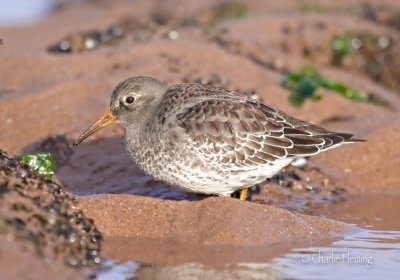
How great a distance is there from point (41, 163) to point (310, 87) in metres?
5.14

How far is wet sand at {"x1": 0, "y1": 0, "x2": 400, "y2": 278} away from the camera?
8773 millimetres

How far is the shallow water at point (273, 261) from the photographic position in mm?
7793

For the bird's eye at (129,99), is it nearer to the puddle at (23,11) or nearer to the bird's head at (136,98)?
the bird's head at (136,98)

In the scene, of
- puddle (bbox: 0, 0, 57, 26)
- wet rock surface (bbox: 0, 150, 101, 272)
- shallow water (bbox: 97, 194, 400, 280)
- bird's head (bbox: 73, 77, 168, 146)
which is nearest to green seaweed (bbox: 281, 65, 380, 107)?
bird's head (bbox: 73, 77, 168, 146)

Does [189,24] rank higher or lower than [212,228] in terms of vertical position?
higher

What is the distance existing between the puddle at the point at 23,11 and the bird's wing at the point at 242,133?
41.2 ft

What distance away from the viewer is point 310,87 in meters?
13.3

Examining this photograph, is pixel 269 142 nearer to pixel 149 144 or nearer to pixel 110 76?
pixel 149 144

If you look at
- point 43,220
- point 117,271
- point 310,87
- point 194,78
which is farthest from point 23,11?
point 117,271

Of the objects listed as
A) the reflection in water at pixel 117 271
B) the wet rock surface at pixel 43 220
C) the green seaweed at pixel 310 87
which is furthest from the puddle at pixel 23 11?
the reflection in water at pixel 117 271

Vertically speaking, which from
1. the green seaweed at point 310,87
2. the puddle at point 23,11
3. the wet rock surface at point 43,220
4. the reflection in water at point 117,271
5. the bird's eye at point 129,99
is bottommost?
the reflection in water at point 117,271

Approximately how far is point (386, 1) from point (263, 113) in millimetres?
11063

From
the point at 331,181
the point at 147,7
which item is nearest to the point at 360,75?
the point at 331,181

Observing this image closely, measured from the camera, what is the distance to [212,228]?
8578 millimetres
